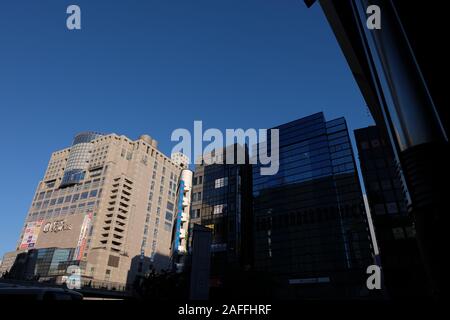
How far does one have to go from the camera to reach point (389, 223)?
52.5m

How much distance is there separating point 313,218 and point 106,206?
85.0m

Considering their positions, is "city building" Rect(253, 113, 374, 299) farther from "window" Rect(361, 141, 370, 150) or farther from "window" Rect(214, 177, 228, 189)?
"window" Rect(214, 177, 228, 189)

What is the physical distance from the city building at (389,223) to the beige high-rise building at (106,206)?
243 ft

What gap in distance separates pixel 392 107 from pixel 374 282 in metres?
57.8

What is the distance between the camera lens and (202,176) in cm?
7588

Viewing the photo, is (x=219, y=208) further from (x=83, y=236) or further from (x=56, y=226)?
(x=56, y=226)

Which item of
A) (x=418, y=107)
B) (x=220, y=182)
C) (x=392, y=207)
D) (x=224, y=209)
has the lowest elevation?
(x=418, y=107)

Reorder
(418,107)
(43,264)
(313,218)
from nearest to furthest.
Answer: (418,107) → (313,218) → (43,264)

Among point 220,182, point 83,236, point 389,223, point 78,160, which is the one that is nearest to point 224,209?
point 220,182

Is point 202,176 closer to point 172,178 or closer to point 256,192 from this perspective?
point 256,192

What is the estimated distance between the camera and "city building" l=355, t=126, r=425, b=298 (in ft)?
151

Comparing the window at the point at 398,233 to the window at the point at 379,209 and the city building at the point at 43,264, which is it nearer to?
the window at the point at 379,209

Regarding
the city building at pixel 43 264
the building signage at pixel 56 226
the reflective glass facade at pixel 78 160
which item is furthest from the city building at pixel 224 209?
the reflective glass facade at pixel 78 160

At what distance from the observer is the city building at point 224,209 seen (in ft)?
201
